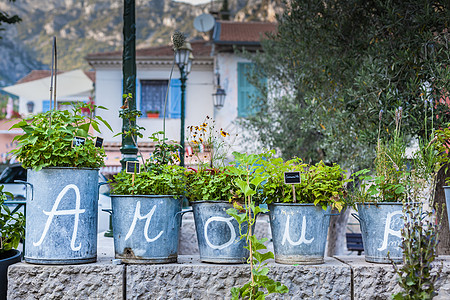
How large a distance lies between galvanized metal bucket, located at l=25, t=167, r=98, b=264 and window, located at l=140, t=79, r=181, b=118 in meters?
14.0

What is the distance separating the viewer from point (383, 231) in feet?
9.75

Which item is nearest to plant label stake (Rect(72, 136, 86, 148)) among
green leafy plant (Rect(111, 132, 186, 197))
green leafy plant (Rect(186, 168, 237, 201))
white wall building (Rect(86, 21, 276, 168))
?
green leafy plant (Rect(111, 132, 186, 197))

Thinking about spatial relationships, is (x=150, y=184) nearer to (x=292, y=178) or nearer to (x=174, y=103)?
(x=292, y=178)

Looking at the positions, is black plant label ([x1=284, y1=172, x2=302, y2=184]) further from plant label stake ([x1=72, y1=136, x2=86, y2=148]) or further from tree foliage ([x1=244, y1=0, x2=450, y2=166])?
plant label stake ([x1=72, y1=136, x2=86, y2=148])

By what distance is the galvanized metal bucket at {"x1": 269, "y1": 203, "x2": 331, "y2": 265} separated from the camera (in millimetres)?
2900

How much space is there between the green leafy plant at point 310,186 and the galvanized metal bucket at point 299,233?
0.20 feet


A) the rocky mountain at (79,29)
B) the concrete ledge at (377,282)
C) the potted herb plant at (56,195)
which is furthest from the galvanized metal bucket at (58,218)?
the rocky mountain at (79,29)

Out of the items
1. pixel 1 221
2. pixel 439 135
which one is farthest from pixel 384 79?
pixel 1 221

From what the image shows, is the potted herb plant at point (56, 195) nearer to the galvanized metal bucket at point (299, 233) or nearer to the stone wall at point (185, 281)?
the stone wall at point (185, 281)

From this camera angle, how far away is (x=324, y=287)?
286 centimetres

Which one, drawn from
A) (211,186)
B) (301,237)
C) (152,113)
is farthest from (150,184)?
(152,113)

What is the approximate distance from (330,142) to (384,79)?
2.47 meters

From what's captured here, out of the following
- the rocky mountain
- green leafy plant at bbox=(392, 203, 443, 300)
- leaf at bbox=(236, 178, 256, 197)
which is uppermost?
the rocky mountain

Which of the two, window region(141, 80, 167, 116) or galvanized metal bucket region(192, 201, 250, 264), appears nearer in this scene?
galvanized metal bucket region(192, 201, 250, 264)
